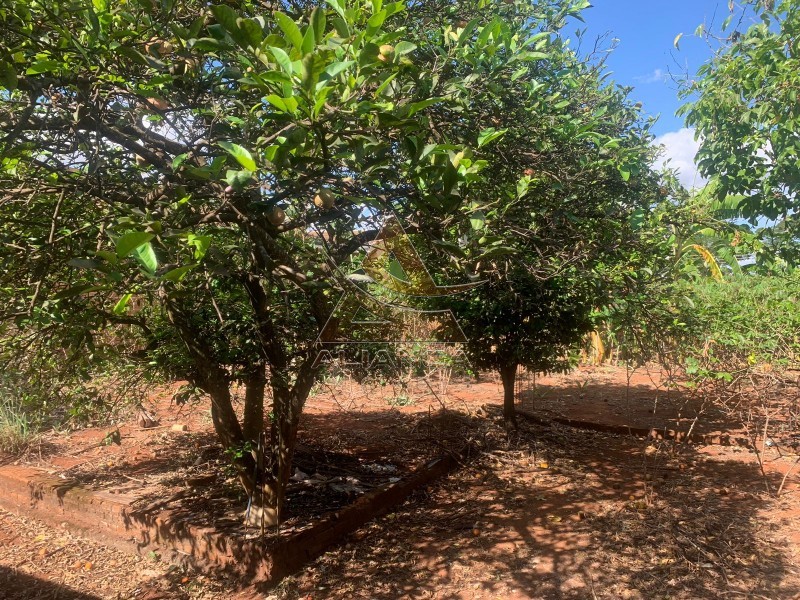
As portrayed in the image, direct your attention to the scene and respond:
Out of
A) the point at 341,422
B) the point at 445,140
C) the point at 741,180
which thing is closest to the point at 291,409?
the point at 445,140

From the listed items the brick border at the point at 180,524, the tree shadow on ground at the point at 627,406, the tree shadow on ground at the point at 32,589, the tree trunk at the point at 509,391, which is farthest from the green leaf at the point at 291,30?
the tree shadow on ground at the point at 627,406

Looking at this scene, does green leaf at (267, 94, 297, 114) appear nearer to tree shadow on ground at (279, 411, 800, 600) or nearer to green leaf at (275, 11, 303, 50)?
green leaf at (275, 11, 303, 50)

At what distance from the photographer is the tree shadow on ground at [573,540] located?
11.7 ft

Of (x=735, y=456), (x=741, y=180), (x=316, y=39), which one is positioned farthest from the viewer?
(x=741, y=180)

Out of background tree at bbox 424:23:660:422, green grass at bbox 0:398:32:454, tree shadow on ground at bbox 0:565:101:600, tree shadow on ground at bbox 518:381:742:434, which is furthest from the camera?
tree shadow on ground at bbox 518:381:742:434

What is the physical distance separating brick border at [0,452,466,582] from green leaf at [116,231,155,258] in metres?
2.81

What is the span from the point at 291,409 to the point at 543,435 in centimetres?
427

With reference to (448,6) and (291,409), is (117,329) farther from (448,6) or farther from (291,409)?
(448,6)

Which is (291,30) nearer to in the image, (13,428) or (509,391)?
(509,391)

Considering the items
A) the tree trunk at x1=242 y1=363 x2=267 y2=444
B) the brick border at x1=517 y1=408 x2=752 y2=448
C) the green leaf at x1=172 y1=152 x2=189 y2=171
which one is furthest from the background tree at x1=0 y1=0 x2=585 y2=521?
the brick border at x1=517 y1=408 x2=752 y2=448

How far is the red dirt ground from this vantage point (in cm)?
365

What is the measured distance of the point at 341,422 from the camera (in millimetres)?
7605

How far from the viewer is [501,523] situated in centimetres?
455

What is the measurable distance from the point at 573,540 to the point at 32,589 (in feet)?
12.6
